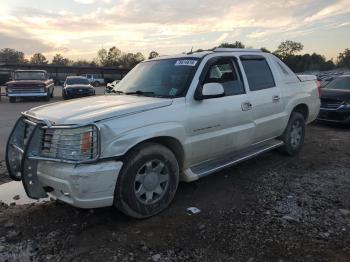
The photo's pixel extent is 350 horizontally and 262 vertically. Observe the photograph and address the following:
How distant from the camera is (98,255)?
11.5 feet

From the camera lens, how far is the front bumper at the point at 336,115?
10.0 m

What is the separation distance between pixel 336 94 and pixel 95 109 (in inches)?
332

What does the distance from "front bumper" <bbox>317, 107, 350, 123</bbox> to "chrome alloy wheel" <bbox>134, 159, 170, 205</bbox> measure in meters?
7.35

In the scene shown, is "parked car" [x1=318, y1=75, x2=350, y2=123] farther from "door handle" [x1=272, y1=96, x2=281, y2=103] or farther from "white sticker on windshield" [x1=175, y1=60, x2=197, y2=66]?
"white sticker on windshield" [x1=175, y1=60, x2=197, y2=66]

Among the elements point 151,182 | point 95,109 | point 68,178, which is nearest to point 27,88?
point 95,109

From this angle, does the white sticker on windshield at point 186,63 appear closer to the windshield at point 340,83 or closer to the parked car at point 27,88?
the windshield at point 340,83

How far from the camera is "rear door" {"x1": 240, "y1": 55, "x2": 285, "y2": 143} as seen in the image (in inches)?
220

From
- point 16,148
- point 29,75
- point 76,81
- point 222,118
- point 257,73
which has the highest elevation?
point 29,75

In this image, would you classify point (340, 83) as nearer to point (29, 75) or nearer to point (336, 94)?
point (336, 94)

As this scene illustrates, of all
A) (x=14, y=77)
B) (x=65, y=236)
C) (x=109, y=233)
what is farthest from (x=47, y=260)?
(x=14, y=77)

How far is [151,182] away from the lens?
4199mm

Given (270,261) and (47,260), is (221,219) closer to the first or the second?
(270,261)

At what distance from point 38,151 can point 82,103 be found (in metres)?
0.97

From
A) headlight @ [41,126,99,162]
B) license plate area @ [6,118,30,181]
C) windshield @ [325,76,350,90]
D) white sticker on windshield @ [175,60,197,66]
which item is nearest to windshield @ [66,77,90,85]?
windshield @ [325,76,350,90]
